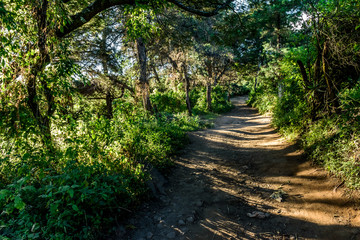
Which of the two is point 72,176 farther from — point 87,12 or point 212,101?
point 212,101

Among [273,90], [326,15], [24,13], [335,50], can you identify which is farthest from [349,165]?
[273,90]

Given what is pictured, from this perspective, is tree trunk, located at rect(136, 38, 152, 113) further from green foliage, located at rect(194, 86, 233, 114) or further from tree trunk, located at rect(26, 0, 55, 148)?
green foliage, located at rect(194, 86, 233, 114)

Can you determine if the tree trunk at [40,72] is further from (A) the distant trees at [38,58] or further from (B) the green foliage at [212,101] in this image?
(B) the green foliage at [212,101]

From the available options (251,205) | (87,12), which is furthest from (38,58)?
(251,205)

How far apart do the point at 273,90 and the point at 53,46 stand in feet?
55.4

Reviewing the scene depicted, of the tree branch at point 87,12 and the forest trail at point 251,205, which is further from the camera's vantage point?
the tree branch at point 87,12

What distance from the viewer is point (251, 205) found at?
3.69 m

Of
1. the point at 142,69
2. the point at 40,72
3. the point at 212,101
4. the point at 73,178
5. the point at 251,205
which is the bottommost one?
the point at 251,205

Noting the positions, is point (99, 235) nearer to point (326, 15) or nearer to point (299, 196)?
point (299, 196)

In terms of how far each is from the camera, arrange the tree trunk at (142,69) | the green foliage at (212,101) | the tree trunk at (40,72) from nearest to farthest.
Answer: the tree trunk at (40,72), the tree trunk at (142,69), the green foliage at (212,101)

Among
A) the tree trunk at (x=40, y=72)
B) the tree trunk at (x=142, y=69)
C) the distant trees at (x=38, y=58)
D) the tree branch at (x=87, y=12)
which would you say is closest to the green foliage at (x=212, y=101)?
the tree trunk at (x=142, y=69)

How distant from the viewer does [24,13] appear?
3.06m

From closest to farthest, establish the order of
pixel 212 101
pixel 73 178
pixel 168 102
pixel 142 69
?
pixel 73 178
pixel 142 69
pixel 168 102
pixel 212 101

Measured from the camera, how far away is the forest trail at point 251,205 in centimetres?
294
